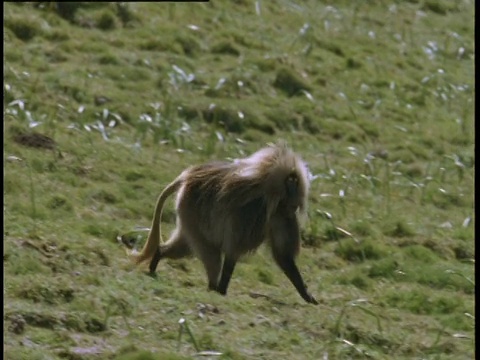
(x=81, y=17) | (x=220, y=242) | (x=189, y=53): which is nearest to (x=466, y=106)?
(x=189, y=53)

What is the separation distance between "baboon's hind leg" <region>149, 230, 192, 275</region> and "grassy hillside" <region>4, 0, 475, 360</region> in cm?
12

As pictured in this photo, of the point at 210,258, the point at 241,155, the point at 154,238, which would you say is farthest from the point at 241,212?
the point at 241,155

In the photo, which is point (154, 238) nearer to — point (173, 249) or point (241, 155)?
point (173, 249)

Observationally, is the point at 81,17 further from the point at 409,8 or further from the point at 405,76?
the point at 409,8

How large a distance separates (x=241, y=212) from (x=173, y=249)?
59 centimetres

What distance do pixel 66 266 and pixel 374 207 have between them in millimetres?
3789

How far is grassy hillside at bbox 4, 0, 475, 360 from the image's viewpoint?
23.3 feet

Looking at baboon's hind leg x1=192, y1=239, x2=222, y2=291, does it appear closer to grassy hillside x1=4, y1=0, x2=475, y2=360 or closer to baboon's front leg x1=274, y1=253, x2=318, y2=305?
grassy hillside x1=4, y1=0, x2=475, y2=360

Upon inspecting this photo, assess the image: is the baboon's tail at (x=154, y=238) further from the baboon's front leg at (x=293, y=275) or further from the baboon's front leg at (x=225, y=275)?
the baboon's front leg at (x=293, y=275)

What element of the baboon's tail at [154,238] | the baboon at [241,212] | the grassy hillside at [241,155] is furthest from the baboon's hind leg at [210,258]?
the baboon's tail at [154,238]

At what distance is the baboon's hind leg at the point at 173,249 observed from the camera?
8484 millimetres

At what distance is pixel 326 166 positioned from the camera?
11.5 m

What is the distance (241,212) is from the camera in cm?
825

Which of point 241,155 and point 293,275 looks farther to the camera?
point 241,155
